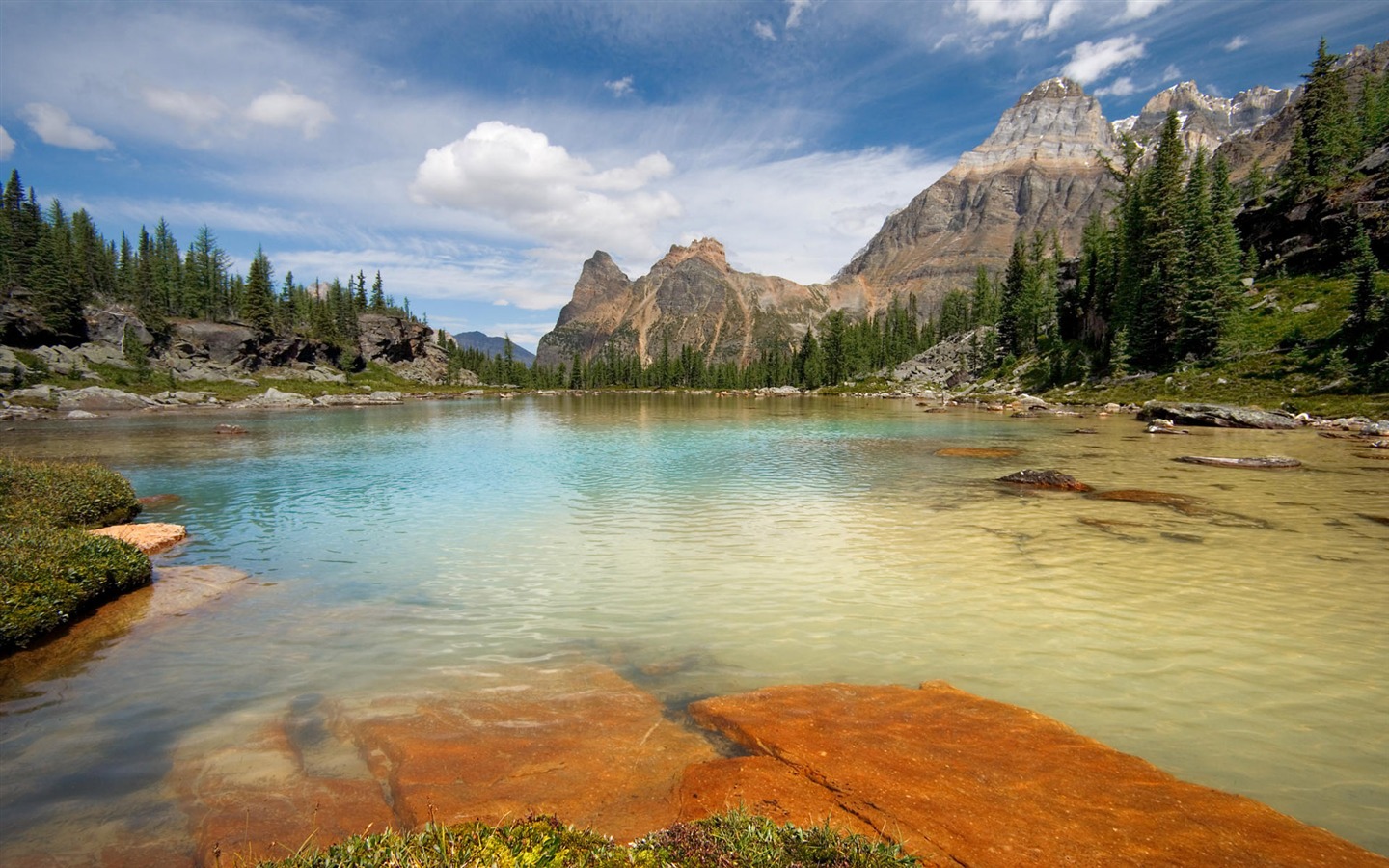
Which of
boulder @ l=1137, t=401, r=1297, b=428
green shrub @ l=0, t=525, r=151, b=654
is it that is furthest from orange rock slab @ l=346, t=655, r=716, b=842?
boulder @ l=1137, t=401, r=1297, b=428

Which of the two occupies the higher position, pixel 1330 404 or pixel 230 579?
pixel 1330 404

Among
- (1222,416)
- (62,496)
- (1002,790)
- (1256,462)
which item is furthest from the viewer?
(1222,416)

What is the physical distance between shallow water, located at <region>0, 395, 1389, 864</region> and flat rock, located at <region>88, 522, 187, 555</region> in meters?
0.54

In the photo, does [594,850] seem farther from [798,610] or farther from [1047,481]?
[1047,481]

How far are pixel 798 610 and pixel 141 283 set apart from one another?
195 m

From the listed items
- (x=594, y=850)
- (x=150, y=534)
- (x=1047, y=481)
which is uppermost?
(x=594, y=850)

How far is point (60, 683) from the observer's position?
368 inches

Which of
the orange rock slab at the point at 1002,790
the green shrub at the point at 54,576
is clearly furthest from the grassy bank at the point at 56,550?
the orange rock slab at the point at 1002,790

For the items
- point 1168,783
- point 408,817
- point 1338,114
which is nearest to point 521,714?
point 408,817

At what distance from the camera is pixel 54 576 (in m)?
11.7

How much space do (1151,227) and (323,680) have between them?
104 metres

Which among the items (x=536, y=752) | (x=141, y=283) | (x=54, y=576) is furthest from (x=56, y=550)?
(x=141, y=283)

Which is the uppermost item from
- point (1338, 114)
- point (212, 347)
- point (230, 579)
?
point (1338, 114)

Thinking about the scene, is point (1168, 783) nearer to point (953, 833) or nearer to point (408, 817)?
point (953, 833)
